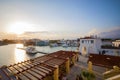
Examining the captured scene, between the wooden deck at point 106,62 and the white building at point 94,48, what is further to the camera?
the white building at point 94,48

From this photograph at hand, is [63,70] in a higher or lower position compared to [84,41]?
lower

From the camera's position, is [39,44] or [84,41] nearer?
[84,41]

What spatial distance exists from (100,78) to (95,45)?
47.7 feet

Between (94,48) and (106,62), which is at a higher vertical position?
(94,48)

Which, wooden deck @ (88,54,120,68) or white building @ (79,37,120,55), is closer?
wooden deck @ (88,54,120,68)

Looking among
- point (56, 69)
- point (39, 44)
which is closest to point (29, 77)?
point (56, 69)

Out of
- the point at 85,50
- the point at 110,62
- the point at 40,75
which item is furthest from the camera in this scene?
the point at 85,50

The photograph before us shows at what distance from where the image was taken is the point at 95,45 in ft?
86.0

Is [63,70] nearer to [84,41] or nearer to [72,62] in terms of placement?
[72,62]

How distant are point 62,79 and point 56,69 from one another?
1743mm

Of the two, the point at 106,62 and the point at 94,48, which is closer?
the point at 106,62

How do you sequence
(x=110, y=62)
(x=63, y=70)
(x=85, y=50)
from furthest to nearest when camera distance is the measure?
(x=85, y=50)
(x=63, y=70)
(x=110, y=62)

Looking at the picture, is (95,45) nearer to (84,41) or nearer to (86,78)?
(84,41)

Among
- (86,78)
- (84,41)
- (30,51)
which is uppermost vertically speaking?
(84,41)
